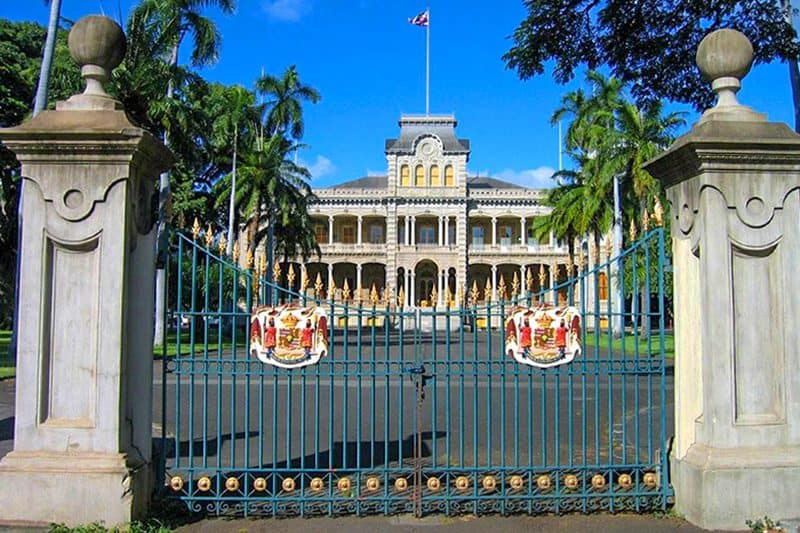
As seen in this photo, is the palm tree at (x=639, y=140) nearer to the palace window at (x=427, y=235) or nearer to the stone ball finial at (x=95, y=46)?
the stone ball finial at (x=95, y=46)

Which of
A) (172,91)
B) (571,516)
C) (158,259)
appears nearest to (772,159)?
(571,516)

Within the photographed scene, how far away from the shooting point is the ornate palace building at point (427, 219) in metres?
62.8

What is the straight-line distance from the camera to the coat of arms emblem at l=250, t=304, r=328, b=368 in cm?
564

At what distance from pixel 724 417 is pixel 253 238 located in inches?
1179

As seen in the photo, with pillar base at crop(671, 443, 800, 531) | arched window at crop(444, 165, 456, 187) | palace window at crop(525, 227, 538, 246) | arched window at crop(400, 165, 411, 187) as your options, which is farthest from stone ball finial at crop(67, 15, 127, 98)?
palace window at crop(525, 227, 538, 246)

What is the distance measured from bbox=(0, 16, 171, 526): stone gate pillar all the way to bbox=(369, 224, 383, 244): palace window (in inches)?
2417

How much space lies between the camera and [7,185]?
26.7 metres

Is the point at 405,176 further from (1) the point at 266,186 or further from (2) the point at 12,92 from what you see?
(2) the point at 12,92

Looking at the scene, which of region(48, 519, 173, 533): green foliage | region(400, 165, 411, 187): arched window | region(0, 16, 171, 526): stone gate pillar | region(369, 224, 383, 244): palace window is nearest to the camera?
region(48, 519, 173, 533): green foliage

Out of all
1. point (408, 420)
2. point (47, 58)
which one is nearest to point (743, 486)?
point (408, 420)

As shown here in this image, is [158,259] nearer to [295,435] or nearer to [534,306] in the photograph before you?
[534,306]

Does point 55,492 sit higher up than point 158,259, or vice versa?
point 158,259

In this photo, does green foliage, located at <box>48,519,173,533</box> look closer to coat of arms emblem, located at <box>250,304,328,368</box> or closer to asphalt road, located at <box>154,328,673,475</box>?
asphalt road, located at <box>154,328,673,475</box>

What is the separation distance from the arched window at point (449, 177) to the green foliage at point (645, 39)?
53188 millimetres
